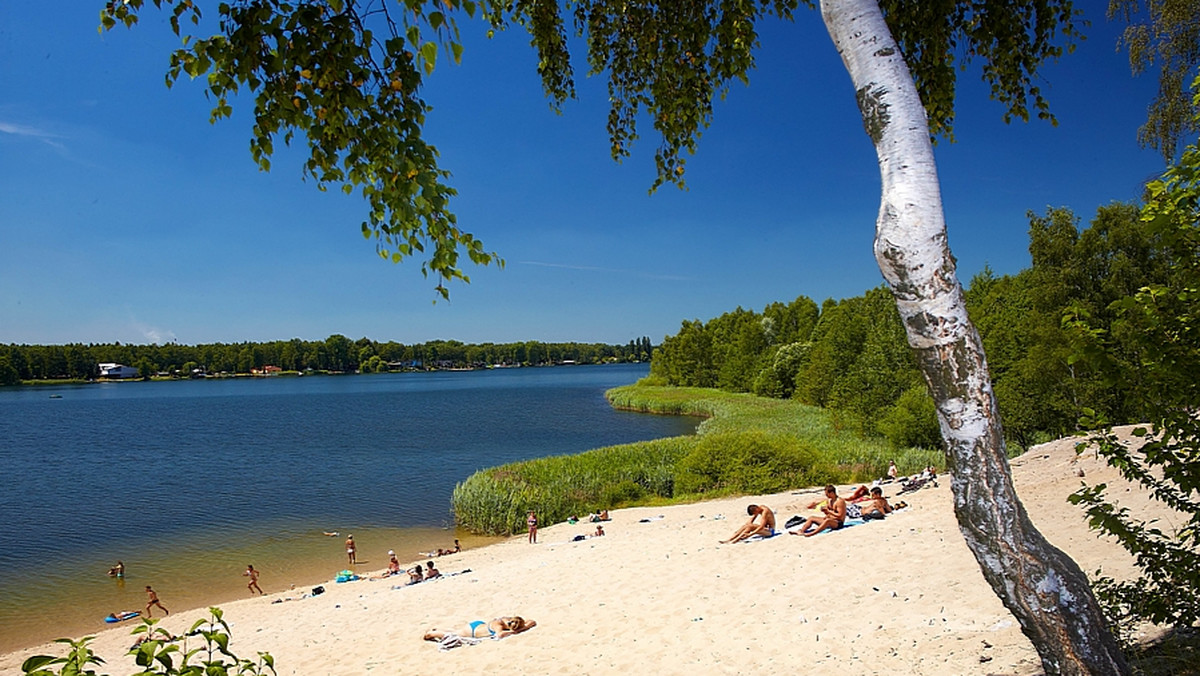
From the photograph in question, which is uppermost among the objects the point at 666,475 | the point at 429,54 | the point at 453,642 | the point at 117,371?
the point at 429,54

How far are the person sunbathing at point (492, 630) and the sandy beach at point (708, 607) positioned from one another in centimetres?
18

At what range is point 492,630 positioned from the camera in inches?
364

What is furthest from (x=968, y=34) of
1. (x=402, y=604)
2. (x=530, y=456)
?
(x=530, y=456)

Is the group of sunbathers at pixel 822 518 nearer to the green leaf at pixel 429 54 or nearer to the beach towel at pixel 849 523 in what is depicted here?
the beach towel at pixel 849 523

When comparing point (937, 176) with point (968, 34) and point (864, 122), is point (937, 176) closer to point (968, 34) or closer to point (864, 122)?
point (864, 122)

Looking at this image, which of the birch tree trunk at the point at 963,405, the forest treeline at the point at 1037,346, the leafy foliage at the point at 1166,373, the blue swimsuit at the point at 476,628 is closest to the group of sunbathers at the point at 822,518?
the blue swimsuit at the point at 476,628

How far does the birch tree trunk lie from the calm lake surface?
17.9m

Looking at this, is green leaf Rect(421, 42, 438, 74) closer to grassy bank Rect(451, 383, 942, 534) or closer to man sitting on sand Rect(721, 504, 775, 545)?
man sitting on sand Rect(721, 504, 775, 545)

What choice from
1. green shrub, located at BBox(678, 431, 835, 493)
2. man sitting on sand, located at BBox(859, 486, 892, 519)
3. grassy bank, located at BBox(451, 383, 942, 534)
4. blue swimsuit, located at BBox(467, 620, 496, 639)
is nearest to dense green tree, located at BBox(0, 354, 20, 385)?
grassy bank, located at BBox(451, 383, 942, 534)

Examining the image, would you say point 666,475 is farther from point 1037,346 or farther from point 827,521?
point 1037,346

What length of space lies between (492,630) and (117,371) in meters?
228

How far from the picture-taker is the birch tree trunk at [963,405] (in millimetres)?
2252

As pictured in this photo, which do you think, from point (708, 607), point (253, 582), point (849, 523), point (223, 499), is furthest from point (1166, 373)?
point (223, 499)

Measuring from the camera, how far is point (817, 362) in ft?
150
